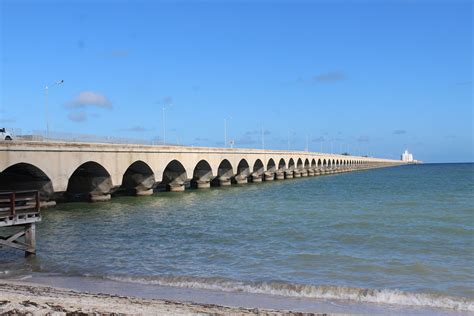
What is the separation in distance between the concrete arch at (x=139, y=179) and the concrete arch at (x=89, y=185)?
5.85 meters

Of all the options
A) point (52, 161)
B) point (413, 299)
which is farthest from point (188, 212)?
point (413, 299)

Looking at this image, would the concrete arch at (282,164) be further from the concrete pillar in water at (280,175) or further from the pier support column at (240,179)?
the pier support column at (240,179)

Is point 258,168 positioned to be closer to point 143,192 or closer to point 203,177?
point 203,177

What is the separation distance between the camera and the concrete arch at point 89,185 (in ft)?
129

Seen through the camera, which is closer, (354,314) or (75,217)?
(354,314)

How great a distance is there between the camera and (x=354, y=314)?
10.1 metres

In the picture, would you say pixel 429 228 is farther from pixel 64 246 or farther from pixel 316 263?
pixel 64 246

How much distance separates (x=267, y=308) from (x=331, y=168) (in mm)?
124700

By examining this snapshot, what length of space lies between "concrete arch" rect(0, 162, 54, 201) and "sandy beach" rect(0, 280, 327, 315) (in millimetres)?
22938

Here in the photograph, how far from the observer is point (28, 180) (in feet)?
108

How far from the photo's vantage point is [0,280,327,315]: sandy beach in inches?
361

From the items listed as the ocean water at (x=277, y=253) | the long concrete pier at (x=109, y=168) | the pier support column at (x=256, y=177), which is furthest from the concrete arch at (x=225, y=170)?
the ocean water at (x=277, y=253)

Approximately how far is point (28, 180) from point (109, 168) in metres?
6.88

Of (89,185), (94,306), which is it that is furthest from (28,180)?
(94,306)
